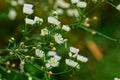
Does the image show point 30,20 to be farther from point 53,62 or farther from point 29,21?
point 53,62

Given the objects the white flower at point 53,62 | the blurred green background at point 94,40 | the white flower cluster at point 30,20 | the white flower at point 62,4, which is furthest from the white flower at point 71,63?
the blurred green background at point 94,40

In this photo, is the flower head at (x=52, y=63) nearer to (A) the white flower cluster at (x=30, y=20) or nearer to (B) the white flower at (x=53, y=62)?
(B) the white flower at (x=53, y=62)

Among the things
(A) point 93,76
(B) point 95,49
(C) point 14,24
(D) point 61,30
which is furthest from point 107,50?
(D) point 61,30

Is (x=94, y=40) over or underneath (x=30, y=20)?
underneath

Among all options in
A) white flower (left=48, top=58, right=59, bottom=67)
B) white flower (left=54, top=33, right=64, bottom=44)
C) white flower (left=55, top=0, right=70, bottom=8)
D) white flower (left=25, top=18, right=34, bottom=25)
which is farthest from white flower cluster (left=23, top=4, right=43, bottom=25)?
white flower (left=55, top=0, right=70, bottom=8)

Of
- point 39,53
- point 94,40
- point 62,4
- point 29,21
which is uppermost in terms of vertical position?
point 29,21

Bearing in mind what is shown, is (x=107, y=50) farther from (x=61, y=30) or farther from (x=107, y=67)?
(x=61, y=30)

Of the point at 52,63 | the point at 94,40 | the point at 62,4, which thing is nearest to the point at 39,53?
the point at 52,63

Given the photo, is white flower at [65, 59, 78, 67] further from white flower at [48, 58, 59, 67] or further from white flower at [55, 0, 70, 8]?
white flower at [55, 0, 70, 8]
